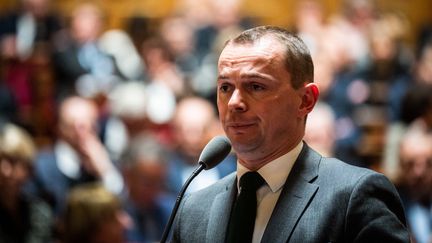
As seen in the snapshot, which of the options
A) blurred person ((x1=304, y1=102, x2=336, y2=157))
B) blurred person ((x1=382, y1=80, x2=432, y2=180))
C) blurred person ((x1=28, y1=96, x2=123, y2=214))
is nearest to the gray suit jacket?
blurred person ((x1=304, y1=102, x2=336, y2=157))

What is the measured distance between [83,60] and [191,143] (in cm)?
217

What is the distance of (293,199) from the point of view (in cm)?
163

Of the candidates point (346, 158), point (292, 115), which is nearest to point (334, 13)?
point (346, 158)

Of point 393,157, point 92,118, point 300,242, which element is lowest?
point 393,157

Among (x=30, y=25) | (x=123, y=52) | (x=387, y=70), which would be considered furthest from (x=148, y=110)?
(x=387, y=70)

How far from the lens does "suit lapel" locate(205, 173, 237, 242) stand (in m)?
1.70

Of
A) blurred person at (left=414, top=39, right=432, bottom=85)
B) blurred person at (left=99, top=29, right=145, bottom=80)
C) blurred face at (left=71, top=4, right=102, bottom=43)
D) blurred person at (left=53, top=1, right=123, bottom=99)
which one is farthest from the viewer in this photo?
blurred face at (left=71, top=4, right=102, bottom=43)

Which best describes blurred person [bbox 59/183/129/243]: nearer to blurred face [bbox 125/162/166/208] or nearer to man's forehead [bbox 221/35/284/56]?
blurred face [bbox 125/162/166/208]

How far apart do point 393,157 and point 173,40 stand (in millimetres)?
1881

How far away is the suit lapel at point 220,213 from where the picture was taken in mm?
1696

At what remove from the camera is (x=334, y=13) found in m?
7.71

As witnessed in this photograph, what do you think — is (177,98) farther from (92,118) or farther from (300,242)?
(300,242)

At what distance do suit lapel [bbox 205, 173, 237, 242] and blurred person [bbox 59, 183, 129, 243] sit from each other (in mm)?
881

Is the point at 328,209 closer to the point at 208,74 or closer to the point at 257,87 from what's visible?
the point at 257,87
